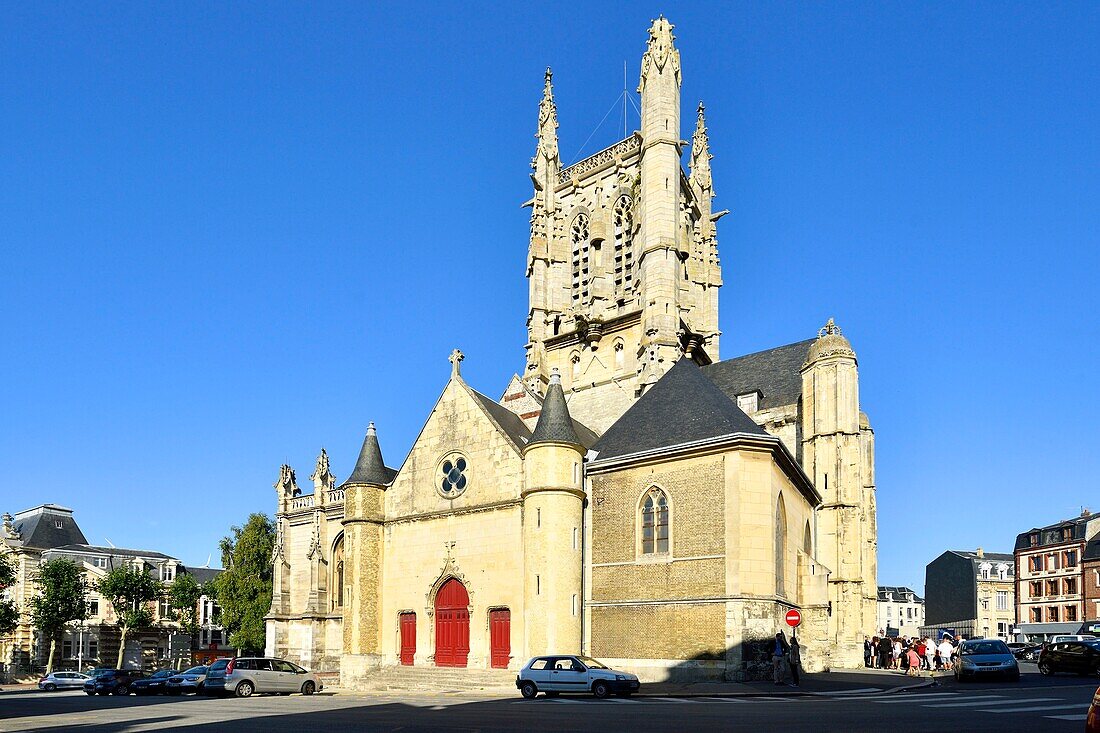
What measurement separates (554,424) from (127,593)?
138ft

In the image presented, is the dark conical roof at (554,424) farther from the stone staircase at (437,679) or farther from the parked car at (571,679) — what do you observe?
the parked car at (571,679)

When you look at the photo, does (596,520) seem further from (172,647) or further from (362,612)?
(172,647)

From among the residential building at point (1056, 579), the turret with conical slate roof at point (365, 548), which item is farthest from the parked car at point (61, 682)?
the residential building at point (1056, 579)

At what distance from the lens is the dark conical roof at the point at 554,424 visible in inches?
1303

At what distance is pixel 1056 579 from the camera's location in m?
77.6

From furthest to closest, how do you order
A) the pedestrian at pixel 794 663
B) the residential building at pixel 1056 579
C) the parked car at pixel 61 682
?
the residential building at pixel 1056 579 < the parked car at pixel 61 682 < the pedestrian at pixel 794 663

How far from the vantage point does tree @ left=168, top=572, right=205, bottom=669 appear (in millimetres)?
68125

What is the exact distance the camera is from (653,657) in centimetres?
3061

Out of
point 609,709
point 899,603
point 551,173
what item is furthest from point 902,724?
point 899,603

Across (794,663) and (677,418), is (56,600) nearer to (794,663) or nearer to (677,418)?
(677,418)

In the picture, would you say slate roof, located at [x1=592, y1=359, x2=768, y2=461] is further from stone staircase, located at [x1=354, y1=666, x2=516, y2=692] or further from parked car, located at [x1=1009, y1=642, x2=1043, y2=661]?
parked car, located at [x1=1009, y1=642, x2=1043, y2=661]

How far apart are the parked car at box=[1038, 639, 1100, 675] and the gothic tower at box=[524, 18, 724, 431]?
23.4m

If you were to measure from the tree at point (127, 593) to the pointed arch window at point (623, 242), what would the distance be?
35.6 meters

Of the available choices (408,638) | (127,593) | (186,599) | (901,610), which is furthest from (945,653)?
(901,610)
